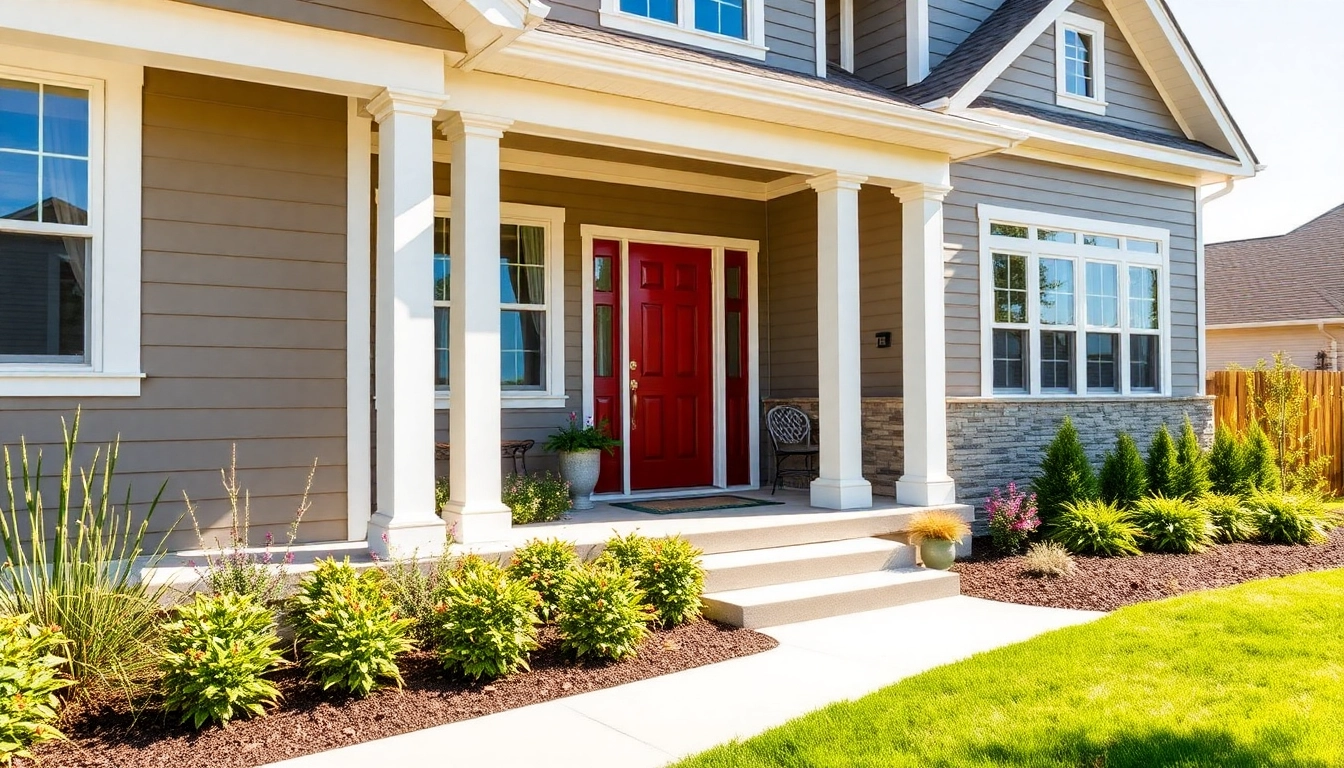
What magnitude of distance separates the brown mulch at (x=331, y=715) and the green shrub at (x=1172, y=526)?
15.0 feet

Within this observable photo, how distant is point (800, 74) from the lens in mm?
8047

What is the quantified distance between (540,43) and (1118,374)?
6.90 metres

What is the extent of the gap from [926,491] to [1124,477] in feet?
7.11

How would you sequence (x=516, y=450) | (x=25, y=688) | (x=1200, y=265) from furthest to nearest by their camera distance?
(x=1200, y=265), (x=516, y=450), (x=25, y=688)

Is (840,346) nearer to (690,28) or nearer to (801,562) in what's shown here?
(801,562)

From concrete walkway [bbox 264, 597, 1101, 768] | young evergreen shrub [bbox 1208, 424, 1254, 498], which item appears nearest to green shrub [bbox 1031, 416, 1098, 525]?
young evergreen shrub [bbox 1208, 424, 1254, 498]

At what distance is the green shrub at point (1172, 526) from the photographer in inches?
309

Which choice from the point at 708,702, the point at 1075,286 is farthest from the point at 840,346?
the point at 708,702

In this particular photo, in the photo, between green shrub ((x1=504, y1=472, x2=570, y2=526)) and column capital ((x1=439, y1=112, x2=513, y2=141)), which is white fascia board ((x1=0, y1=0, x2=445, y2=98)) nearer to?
column capital ((x1=439, y1=112, x2=513, y2=141))

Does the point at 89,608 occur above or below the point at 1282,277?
below

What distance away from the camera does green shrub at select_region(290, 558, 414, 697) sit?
4.05 meters

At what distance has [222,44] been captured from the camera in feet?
15.8

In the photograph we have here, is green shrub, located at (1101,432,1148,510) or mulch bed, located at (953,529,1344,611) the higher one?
green shrub, located at (1101,432,1148,510)

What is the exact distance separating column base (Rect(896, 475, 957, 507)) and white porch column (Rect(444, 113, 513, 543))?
348 cm
